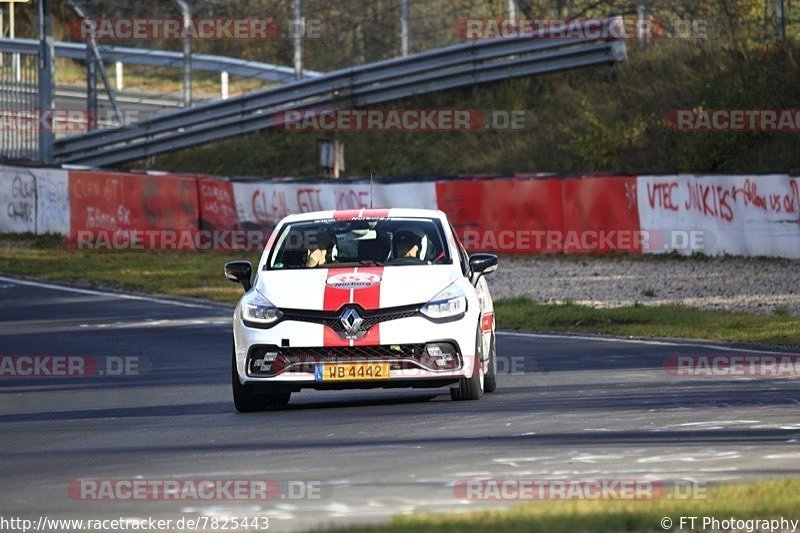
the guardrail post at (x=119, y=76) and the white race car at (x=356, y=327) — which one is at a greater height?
the guardrail post at (x=119, y=76)

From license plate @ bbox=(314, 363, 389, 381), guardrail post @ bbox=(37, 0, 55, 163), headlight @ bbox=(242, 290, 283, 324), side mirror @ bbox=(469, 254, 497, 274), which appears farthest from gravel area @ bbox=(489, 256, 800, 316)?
guardrail post @ bbox=(37, 0, 55, 163)

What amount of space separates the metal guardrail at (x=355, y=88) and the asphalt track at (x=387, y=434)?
64.6 ft

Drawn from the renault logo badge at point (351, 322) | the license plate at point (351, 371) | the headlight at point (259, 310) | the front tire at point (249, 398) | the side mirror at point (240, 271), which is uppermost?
the side mirror at point (240, 271)

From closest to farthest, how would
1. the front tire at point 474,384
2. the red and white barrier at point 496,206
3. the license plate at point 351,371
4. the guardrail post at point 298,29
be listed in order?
the license plate at point 351,371 < the front tire at point 474,384 < the red and white barrier at point 496,206 < the guardrail post at point 298,29

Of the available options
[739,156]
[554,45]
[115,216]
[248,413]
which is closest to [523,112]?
[554,45]

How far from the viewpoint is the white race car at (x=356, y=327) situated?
42.0 ft

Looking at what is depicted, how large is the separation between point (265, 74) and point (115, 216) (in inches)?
402

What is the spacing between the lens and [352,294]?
1295 cm

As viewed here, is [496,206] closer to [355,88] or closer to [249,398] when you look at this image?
[355,88]

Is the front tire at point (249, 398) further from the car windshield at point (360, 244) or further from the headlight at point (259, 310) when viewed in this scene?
the car windshield at point (360, 244)

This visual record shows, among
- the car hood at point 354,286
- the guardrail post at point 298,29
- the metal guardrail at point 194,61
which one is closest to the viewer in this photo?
the car hood at point 354,286

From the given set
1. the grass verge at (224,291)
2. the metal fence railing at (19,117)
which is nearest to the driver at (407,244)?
the grass verge at (224,291)

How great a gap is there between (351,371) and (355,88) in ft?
87.1

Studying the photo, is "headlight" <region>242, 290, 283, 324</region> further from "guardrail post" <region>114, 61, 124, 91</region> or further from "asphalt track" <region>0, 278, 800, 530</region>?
"guardrail post" <region>114, 61, 124, 91</region>
